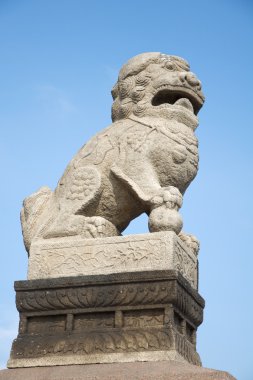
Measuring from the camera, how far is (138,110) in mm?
6434

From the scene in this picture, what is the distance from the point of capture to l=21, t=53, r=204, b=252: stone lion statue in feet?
19.6

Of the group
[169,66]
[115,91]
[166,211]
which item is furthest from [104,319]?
[169,66]

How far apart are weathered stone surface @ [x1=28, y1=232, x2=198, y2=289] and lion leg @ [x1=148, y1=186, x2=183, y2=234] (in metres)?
0.09

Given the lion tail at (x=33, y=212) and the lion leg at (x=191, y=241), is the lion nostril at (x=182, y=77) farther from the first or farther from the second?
the lion tail at (x=33, y=212)

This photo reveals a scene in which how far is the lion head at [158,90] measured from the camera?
640 cm

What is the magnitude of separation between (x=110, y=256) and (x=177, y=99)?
1764 mm

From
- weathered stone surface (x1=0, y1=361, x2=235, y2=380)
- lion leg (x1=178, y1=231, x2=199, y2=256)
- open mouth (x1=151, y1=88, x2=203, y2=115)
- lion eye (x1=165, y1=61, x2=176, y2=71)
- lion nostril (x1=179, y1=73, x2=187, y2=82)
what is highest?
lion eye (x1=165, y1=61, x2=176, y2=71)

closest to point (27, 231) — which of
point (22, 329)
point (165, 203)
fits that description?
point (22, 329)

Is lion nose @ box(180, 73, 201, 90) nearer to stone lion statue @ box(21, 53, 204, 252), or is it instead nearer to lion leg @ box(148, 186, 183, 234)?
stone lion statue @ box(21, 53, 204, 252)

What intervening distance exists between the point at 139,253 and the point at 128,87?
1.74m

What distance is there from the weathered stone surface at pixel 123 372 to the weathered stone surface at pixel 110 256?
78 centimetres

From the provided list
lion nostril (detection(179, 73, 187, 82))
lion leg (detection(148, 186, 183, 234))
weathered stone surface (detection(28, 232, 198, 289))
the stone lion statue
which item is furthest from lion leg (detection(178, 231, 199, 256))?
lion nostril (detection(179, 73, 187, 82))

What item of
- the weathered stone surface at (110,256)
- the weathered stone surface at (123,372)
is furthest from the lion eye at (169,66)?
the weathered stone surface at (123,372)

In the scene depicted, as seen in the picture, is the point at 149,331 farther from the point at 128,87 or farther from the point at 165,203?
the point at 128,87
